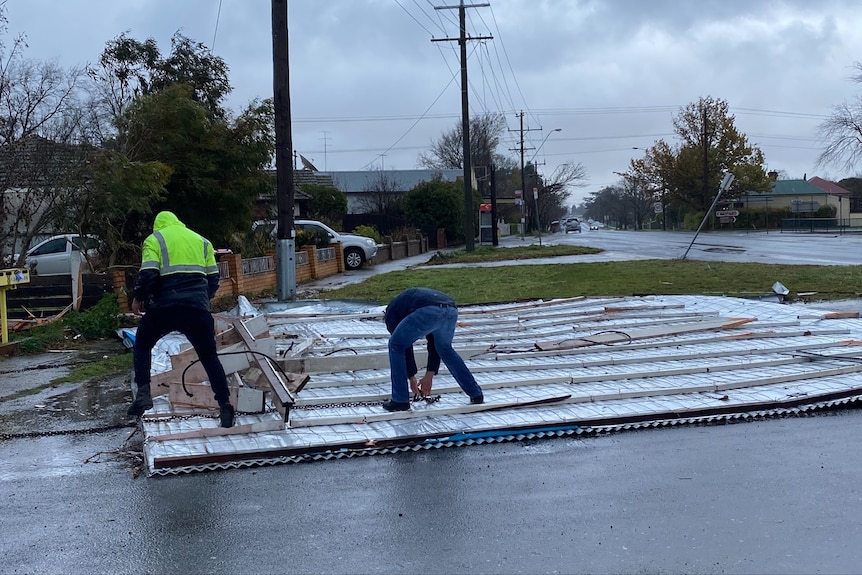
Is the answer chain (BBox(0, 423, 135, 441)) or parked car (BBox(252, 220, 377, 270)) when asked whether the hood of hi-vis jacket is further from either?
parked car (BBox(252, 220, 377, 270))

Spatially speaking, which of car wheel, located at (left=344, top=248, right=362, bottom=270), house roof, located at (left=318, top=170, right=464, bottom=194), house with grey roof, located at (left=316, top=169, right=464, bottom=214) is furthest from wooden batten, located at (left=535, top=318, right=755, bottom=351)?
house roof, located at (left=318, top=170, right=464, bottom=194)

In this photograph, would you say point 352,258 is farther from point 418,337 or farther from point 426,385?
point 418,337

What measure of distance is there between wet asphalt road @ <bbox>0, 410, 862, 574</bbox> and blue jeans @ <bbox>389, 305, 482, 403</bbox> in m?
0.84

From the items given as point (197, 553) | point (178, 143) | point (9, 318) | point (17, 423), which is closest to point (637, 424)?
point (197, 553)

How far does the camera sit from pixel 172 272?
6.10 m

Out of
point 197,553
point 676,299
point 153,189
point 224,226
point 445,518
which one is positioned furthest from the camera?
point 224,226

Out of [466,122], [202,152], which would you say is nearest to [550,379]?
[202,152]

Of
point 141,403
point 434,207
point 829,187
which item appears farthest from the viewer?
point 829,187

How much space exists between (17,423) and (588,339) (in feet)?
19.1

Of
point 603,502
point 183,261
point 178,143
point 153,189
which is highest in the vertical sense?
point 178,143

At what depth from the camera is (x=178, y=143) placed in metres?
16.1

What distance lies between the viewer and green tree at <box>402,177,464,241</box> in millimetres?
45812

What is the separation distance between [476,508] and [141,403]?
10.0ft

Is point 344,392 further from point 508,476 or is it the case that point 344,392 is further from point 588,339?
point 588,339
